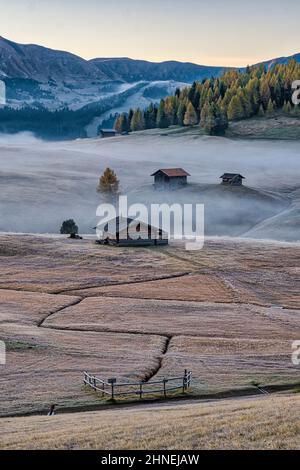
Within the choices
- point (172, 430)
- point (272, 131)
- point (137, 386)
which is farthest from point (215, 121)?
point (172, 430)

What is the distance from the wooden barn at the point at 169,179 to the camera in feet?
442

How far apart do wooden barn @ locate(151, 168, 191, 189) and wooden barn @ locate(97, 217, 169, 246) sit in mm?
38648

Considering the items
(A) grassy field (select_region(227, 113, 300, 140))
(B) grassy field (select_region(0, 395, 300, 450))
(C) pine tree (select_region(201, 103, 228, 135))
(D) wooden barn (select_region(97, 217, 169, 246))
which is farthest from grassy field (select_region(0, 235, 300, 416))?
(C) pine tree (select_region(201, 103, 228, 135))

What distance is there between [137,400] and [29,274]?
137 feet

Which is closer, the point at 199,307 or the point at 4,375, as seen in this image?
the point at 4,375

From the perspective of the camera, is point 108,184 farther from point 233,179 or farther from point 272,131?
point 272,131

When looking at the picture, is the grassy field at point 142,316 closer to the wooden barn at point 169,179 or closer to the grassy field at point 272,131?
the wooden barn at point 169,179

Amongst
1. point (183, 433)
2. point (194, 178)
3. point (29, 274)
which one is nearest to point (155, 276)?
point (29, 274)

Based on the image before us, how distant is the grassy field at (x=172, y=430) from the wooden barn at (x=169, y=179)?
108 metres

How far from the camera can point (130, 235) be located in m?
95.4

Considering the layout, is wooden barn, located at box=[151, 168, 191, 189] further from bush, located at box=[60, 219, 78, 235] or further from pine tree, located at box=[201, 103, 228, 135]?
pine tree, located at box=[201, 103, 228, 135]

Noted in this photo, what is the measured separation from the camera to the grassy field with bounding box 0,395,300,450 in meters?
21.6

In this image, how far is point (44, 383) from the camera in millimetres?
37000
